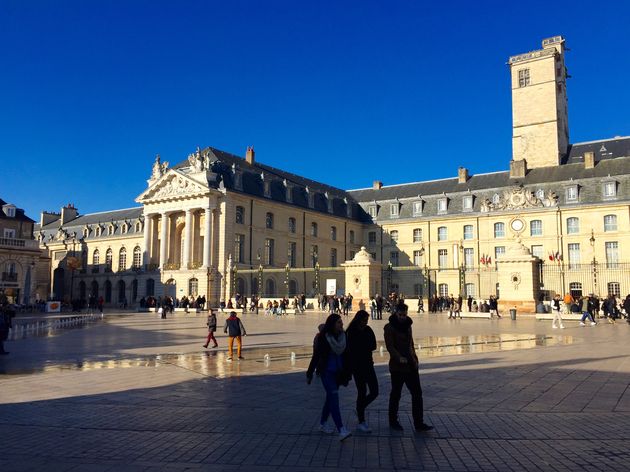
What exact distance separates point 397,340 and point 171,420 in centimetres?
322

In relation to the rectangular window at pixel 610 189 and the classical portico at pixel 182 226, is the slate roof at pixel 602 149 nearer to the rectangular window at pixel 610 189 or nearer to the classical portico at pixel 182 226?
the rectangular window at pixel 610 189

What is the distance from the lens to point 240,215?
53250 mm

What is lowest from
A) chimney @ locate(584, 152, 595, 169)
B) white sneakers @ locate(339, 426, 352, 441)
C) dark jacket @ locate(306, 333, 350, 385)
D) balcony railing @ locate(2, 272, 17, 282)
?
white sneakers @ locate(339, 426, 352, 441)

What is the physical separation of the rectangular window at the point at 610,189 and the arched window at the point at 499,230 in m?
9.58

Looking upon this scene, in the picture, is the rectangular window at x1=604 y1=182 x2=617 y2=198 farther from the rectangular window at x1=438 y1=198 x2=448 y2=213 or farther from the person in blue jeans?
the person in blue jeans

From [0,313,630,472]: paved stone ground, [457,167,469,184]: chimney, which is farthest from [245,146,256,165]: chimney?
[0,313,630,472]: paved stone ground

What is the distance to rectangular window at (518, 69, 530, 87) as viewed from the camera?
2519 inches

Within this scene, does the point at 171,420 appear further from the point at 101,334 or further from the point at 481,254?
the point at 481,254

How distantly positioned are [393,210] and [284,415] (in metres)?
57.9

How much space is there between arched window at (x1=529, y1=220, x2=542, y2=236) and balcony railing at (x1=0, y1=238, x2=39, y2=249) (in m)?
46.8

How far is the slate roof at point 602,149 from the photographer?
55.7m

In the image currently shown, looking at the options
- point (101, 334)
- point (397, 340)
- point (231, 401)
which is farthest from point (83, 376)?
point (101, 334)

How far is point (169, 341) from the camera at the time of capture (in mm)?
18641

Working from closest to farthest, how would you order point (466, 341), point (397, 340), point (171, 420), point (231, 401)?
point (397, 340) → point (171, 420) → point (231, 401) → point (466, 341)
